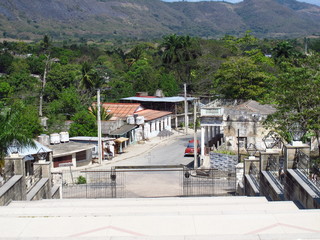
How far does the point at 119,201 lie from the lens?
1408 centimetres

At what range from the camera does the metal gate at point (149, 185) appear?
23.4 metres

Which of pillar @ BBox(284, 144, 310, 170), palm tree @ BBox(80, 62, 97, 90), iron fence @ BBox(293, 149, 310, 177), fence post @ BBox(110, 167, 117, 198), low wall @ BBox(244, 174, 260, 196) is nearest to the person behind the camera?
iron fence @ BBox(293, 149, 310, 177)

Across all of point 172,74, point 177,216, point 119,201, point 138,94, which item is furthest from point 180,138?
point 177,216

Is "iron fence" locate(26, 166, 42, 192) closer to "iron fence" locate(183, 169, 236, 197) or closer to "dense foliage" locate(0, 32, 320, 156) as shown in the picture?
"dense foliage" locate(0, 32, 320, 156)

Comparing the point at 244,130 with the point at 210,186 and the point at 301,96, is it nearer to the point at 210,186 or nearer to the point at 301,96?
the point at 210,186

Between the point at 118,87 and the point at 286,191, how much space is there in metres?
52.8

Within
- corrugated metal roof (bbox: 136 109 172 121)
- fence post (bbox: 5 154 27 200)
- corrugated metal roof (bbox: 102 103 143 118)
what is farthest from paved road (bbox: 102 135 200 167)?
fence post (bbox: 5 154 27 200)

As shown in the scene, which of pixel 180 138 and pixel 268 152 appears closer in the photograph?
pixel 268 152

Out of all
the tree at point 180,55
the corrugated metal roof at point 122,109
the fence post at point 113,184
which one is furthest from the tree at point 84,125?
the tree at point 180,55

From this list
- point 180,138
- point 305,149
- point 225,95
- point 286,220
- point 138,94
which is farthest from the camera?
point 138,94

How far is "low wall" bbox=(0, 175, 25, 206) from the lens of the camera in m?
13.4

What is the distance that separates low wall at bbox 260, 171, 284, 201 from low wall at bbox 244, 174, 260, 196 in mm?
479

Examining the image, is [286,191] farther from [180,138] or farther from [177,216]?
[180,138]

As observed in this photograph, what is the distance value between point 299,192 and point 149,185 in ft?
45.4
